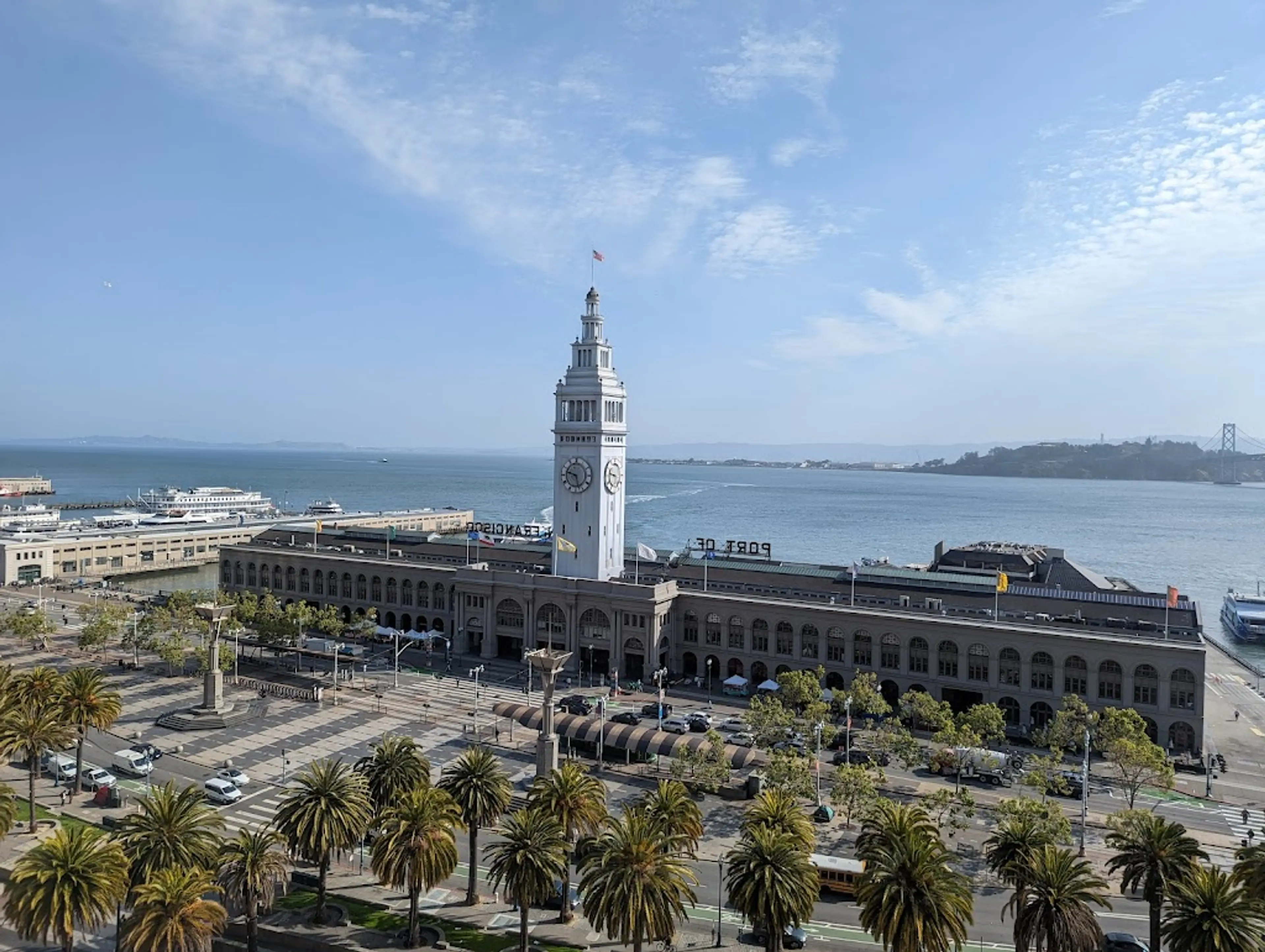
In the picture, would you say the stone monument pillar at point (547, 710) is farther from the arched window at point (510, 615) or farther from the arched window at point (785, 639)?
the arched window at point (510, 615)

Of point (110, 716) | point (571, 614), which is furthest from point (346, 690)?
point (110, 716)

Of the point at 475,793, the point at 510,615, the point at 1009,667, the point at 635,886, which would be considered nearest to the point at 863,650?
the point at 1009,667

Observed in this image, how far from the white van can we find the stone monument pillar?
29.7 meters

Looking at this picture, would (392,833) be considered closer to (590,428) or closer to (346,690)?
(346,690)

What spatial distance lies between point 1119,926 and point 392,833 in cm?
3771

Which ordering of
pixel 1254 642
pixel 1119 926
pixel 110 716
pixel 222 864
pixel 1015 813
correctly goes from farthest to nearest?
1. pixel 1254 642
2. pixel 110 716
3. pixel 1015 813
4. pixel 1119 926
5. pixel 222 864

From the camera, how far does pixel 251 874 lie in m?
38.3

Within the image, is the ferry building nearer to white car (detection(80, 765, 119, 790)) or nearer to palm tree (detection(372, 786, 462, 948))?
white car (detection(80, 765, 119, 790))

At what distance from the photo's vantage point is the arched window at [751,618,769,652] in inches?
3679

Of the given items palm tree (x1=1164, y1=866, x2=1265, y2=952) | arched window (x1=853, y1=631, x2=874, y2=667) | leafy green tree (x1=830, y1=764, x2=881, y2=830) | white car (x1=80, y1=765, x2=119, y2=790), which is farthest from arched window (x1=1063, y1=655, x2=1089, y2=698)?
white car (x1=80, y1=765, x2=119, y2=790)

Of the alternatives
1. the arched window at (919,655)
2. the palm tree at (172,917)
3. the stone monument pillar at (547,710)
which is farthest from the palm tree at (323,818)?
the arched window at (919,655)

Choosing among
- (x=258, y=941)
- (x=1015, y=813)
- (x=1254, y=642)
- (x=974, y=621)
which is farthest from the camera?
(x=1254, y=642)

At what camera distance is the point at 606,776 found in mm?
66625

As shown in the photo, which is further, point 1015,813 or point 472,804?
point 1015,813
